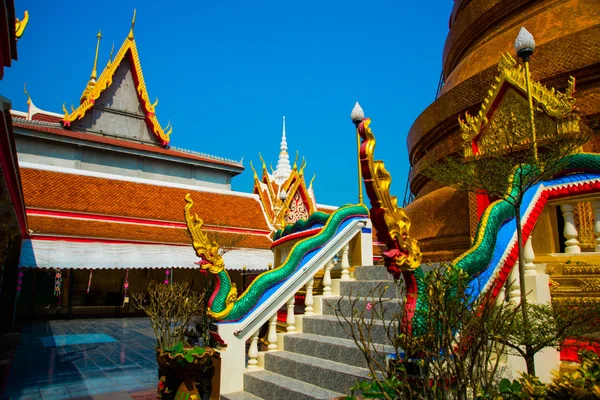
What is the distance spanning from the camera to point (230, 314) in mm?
4648

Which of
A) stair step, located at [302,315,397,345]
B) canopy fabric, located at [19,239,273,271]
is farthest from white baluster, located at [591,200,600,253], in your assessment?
canopy fabric, located at [19,239,273,271]

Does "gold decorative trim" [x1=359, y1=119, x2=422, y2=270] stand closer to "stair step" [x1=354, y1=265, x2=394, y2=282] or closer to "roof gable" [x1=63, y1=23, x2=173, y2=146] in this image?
"stair step" [x1=354, y1=265, x2=394, y2=282]

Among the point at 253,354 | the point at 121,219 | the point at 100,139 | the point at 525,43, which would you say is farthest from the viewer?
the point at 100,139

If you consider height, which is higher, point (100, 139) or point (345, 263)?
point (100, 139)

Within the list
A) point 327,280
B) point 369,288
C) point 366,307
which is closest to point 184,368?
point 366,307

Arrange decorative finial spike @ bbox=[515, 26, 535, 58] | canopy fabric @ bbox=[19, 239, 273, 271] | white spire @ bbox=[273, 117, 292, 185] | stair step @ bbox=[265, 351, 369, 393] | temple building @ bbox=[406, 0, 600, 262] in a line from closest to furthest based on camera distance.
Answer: stair step @ bbox=[265, 351, 369, 393], decorative finial spike @ bbox=[515, 26, 535, 58], temple building @ bbox=[406, 0, 600, 262], canopy fabric @ bbox=[19, 239, 273, 271], white spire @ bbox=[273, 117, 292, 185]

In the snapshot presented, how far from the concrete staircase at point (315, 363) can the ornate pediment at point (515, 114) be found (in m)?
2.06

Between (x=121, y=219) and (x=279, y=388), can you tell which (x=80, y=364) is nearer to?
(x=279, y=388)

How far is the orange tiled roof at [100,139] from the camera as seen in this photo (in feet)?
69.0

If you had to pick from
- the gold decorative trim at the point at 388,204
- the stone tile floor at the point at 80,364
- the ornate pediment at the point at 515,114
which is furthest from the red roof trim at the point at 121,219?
the gold decorative trim at the point at 388,204

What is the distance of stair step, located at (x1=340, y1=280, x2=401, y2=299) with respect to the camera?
4.66 meters

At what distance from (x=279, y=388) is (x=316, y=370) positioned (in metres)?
0.36

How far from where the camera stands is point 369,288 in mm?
5074

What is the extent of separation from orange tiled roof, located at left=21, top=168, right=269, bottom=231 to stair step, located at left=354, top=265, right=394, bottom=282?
13104mm
